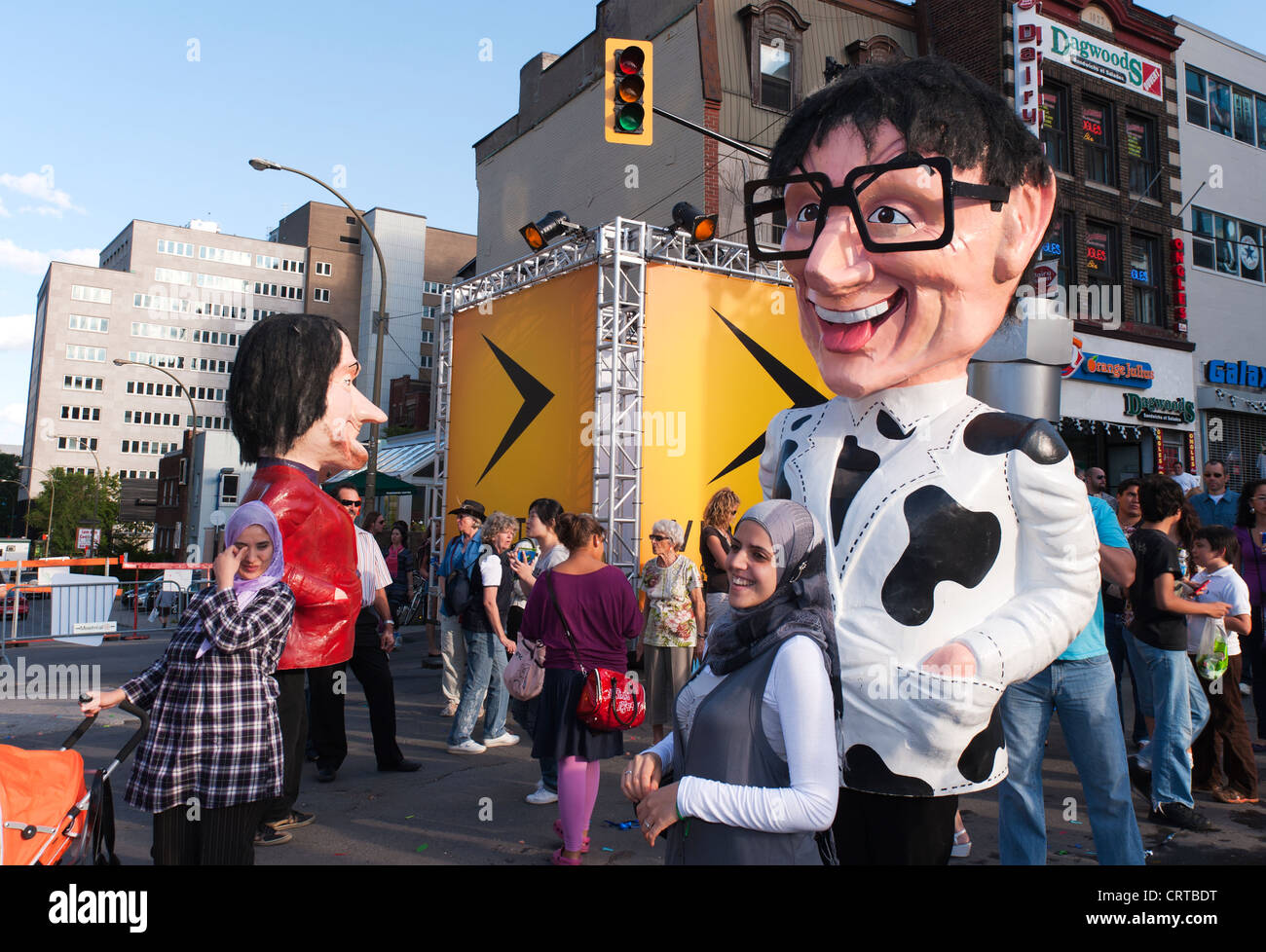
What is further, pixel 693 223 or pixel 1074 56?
pixel 1074 56

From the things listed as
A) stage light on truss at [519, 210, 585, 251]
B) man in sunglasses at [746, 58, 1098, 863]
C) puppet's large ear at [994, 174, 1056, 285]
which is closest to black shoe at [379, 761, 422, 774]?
man in sunglasses at [746, 58, 1098, 863]

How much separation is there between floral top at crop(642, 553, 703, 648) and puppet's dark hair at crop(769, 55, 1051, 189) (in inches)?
179

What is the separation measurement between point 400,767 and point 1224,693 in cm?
537

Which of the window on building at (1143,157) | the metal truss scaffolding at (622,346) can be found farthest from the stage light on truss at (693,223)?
the window on building at (1143,157)

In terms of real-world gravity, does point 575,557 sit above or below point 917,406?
below

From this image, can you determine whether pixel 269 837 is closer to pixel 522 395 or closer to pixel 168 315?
pixel 522 395

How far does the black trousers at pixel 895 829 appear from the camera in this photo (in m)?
2.10

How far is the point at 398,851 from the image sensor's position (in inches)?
184

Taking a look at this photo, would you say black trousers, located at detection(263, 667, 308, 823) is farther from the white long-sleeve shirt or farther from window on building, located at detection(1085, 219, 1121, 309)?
window on building, located at detection(1085, 219, 1121, 309)

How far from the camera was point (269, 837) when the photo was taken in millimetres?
4781

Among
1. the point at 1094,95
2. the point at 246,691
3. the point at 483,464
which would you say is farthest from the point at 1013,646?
the point at 1094,95

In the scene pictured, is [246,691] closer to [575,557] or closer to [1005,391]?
[575,557]

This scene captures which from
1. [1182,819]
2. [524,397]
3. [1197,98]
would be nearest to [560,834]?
[1182,819]
